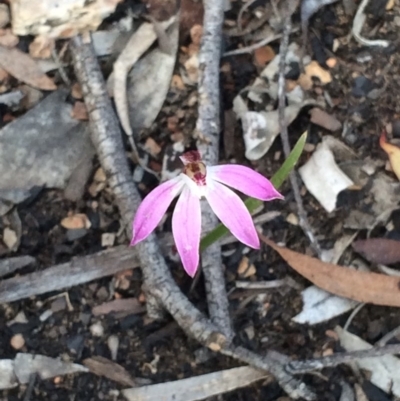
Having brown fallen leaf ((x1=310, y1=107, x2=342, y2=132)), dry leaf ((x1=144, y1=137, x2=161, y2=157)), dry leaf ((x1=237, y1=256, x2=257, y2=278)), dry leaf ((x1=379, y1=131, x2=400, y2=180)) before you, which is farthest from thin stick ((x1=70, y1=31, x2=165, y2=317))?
dry leaf ((x1=379, y1=131, x2=400, y2=180))

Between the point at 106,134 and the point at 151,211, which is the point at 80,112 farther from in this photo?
the point at 151,211

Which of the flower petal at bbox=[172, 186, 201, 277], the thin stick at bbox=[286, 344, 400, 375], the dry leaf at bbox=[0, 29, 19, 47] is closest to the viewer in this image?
the flower petal at bbox=[172, 186, 201, 277]

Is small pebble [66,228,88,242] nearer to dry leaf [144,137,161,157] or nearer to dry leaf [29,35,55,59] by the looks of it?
dry leaf [144,137,161,157]

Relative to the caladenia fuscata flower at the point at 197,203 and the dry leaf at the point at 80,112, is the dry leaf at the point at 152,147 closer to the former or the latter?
the dry leaf at the point at 80,112

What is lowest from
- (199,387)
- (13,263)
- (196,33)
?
(199,387)

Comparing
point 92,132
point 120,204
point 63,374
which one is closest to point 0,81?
point 92,132

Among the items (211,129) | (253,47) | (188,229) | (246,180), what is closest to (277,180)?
(246,180)
